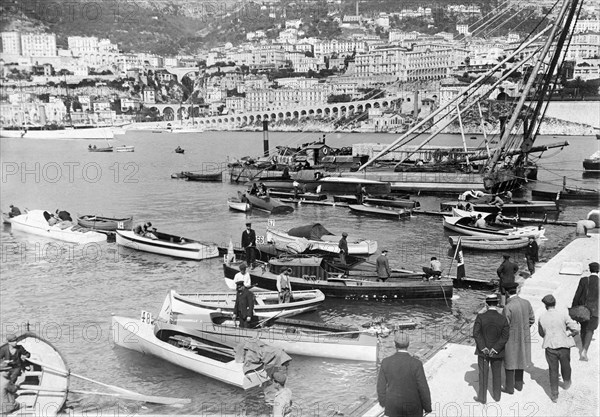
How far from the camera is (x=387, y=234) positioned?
96.7 feet

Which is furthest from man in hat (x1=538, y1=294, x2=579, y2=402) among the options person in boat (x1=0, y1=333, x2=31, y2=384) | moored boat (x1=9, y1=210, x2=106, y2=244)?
moored boat (x1=9, y1=210, x2=106, y2=244)

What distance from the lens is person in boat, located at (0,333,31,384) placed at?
428 inches

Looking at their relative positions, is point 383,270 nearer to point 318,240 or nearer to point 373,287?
point 373,287

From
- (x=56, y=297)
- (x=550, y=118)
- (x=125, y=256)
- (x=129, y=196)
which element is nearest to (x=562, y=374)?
(x=56, y=297)

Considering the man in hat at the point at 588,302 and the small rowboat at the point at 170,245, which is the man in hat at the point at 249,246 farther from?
the man in hat at the point at 588,302

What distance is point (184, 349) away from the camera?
535 inches

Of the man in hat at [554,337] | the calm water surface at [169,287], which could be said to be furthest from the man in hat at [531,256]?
the man in hat at [554,337]

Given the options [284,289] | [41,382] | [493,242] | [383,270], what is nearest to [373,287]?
[383,270]

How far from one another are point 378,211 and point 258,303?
60.9ft

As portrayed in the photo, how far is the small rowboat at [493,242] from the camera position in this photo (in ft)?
78.9

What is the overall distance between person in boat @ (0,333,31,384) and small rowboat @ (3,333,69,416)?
121mm

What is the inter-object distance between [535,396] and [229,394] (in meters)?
5.56

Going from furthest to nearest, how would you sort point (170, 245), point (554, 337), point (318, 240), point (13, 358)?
point (170, 245) < point (318, 240) < point (13, 358) < point (554, 337)

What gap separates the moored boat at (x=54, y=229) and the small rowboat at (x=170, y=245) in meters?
1.99
